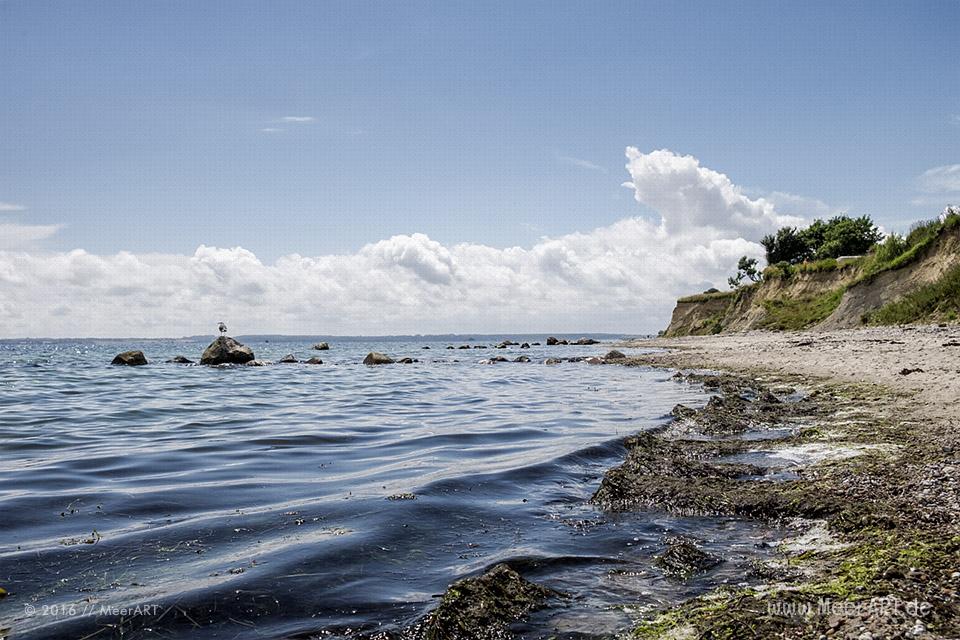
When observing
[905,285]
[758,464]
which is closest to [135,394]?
[758,464]

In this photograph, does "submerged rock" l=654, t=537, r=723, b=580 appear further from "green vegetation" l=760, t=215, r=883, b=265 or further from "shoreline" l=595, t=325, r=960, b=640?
"green vegetation" l=760, t=215, r=883, b=265

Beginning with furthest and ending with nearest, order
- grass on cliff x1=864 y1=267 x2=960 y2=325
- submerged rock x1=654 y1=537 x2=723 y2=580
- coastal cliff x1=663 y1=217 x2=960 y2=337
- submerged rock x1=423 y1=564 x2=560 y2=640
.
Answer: coastal cliff x1=663 y1=217 x2=960 y2=337, grass on cliff x1=864 y1=267 x2=960 y2=325, submerged rock x1=654 y1=537 x2=723 y2=580, submerged rock x1=423 y1=564 x2=560 y2=640

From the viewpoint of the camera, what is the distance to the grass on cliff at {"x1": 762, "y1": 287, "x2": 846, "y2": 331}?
43522mm

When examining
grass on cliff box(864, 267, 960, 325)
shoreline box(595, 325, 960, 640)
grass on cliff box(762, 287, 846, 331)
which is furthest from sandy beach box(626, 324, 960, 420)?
grass on cliff box(762, 287, 846, 331)

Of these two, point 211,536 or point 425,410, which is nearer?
point 211,536

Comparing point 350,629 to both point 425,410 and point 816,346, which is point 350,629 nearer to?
point 425,410

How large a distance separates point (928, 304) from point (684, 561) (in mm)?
31738

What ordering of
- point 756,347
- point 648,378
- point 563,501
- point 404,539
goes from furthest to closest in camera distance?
1. point 756,347
2. point 648,378
3. point 563,501
4. point 404,539

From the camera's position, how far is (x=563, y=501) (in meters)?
6.63

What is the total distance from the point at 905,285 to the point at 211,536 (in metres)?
37.9

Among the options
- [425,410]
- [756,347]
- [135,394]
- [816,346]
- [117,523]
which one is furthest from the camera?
[756,347]

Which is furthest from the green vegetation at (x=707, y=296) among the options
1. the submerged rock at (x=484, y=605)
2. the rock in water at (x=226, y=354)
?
the submerged rock at (x=484, y=605)

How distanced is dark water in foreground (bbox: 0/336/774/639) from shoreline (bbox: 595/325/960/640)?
1.27 ft

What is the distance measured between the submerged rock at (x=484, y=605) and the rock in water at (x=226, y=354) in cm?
3675
